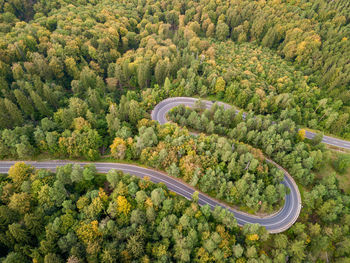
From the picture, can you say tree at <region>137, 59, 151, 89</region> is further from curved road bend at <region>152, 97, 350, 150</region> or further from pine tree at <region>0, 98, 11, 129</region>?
pine tree at <region>0, 98, 11, 129</region>

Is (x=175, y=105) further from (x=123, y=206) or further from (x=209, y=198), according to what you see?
(x=123, y=206)

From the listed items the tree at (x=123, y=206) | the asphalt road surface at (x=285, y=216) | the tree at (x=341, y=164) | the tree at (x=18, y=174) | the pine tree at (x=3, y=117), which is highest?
the pine tree at (x=3, y=117)

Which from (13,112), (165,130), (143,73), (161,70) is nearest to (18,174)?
(13,112)

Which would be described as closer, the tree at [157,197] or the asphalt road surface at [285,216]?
the tree at [157,197]

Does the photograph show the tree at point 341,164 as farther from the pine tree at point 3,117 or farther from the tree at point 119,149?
the pine tree at point 3,117

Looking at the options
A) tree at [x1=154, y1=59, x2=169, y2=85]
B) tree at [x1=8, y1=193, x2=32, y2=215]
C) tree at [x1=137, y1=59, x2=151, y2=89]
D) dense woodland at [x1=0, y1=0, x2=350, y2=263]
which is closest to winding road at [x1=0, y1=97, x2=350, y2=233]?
dense woodland at [x1=0, y1=0, x2=350, y2=263]

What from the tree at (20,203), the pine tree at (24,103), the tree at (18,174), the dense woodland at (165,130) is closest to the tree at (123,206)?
the dense woodland at (165,130)

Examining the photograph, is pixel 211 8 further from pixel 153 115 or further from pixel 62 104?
pixel 62 104
